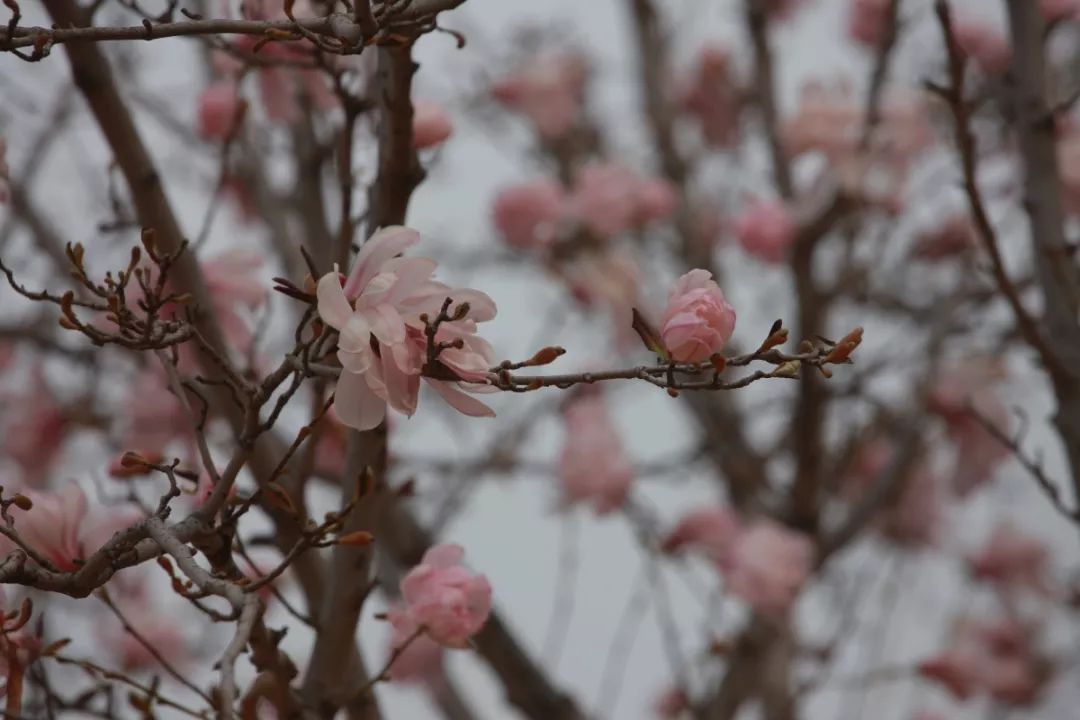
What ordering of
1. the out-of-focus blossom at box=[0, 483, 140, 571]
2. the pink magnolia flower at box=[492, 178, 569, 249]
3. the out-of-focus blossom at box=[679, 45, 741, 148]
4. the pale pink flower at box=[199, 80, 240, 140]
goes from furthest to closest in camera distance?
the out-of-focus blossom at box=[679, 45, 741, 148] < the pink magnolia flower at box=[492, 178, 569, 249] < the pale pink flower at box=[199, 80, 240, 140] < the out-of-focus blossom at box=[0, 483, 140, 571]

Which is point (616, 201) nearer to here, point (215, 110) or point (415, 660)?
point (215, 110)

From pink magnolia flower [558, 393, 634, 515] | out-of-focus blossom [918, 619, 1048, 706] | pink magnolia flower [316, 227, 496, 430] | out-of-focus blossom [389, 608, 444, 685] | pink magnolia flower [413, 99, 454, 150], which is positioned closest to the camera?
pink magnolia flower [316, 227, 496, 430]

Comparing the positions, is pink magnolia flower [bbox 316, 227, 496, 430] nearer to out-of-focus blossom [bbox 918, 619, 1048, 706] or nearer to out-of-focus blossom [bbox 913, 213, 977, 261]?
out-of-focus blossom [bbox 918, 619, 1048, 706]

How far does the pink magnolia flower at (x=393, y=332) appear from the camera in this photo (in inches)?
25.6

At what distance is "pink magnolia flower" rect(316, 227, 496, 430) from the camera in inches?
25.6

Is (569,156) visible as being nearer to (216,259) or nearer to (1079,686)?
(1079,686)

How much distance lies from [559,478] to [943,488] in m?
0.96

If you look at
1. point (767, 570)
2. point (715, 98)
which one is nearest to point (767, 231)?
point (767, 570)

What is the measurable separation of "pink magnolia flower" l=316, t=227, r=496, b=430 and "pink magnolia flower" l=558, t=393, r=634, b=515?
132 cm

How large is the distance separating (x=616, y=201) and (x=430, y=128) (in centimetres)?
136

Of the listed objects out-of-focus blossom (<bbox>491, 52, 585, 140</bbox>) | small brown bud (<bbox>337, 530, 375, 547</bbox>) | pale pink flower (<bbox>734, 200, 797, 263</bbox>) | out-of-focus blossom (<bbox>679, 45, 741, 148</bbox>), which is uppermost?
out-of-focus blossom (<bbox>679, 45, 741, 148</bbox>)

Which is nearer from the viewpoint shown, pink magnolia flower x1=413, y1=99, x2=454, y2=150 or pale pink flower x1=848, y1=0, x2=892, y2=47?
pink magnolia flower x1=413, y1=99, x2=454, y2=150

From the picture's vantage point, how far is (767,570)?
1.86 m

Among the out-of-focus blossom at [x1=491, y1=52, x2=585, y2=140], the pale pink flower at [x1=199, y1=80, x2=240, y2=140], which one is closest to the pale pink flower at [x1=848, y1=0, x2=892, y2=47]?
the out-of-focus blossom at [x1=491, y1=52, x2=585, y2=140]
